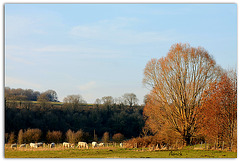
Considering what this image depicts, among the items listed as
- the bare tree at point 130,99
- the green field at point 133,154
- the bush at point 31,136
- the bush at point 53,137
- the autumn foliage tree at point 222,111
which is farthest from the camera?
the bare tree at point 130,99

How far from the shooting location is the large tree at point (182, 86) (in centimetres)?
3269

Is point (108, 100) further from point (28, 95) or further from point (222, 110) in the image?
point (222, 110)

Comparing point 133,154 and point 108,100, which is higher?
point 108,100

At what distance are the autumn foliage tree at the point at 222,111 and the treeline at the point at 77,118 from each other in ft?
94.2

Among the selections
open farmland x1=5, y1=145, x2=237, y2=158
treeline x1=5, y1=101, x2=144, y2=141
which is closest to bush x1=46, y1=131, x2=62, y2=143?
treeline x1=5, y1=101, x2=144, y2=141

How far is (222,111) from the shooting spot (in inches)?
1067

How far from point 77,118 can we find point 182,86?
128ft

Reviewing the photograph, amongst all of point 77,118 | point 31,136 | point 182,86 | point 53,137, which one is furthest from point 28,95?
point 182,86

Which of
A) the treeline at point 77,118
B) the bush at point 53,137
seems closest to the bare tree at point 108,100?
the treeline at point 77,118

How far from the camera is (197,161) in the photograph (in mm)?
19859

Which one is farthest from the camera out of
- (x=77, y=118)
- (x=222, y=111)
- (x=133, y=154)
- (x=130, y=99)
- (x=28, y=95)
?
(x=130, y=99)

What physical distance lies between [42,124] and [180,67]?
34038 millimetres

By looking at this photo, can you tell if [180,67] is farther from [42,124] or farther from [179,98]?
[42,124]

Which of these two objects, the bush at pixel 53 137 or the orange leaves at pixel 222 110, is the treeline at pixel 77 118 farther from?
the orange leaves at pixel 222 110
